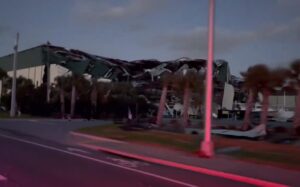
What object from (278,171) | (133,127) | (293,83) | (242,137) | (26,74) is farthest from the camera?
(26,74)

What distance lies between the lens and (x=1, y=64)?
101875 mm

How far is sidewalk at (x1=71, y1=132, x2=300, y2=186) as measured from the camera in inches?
523

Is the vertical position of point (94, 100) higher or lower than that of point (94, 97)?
lower

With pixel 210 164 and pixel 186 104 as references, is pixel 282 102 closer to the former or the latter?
pixel 186 104

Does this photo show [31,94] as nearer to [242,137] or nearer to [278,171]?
[242,137]

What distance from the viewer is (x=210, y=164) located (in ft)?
52.3

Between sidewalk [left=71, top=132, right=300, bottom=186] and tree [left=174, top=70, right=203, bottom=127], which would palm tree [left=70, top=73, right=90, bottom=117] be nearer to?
tree [left=174, top=70, right=203, bottom=127]

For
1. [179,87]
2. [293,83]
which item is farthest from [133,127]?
[293,83]

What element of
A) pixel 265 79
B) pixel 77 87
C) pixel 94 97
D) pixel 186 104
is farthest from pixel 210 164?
pixel 94 97

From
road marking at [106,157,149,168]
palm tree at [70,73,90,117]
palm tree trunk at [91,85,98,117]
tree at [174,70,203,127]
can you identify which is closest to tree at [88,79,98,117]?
palm tree trunk at [91,85,98,117]

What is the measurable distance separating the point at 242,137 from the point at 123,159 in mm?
9837

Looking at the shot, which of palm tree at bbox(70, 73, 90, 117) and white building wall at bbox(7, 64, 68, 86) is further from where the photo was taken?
white building wall at bbox(7, 64, 68, 86)

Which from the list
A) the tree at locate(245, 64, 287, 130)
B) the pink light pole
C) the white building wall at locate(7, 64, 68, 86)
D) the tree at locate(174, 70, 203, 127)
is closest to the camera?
the pink light pole

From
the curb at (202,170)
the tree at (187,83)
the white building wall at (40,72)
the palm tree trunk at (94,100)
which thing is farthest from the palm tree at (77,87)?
the curb at (202,170)
